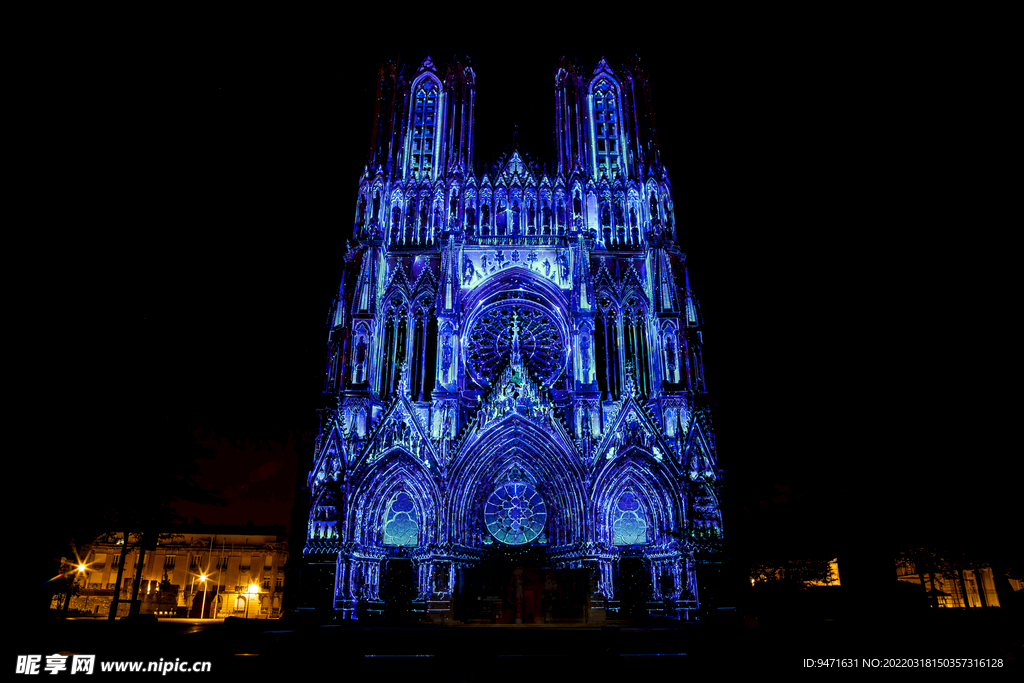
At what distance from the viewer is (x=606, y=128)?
38500mm

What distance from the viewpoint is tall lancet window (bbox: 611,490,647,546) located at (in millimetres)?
25656

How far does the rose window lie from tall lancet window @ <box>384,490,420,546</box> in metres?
3.04

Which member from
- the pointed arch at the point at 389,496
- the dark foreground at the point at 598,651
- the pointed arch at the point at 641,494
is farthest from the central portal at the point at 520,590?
the dark foreground at the point at 598,651

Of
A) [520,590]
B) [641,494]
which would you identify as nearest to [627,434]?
[641,494]

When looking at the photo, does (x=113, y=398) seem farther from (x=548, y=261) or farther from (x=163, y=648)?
(x=548, y=261)

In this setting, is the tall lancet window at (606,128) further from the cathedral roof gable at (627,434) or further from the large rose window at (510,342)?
the cathedral roof gable at (627,434)

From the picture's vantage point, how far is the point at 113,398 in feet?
52.0

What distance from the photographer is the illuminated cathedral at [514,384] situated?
24.7 metres

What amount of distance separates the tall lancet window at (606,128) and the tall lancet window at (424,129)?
10.1 meters

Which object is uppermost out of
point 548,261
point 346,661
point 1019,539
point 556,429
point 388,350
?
point 548,261

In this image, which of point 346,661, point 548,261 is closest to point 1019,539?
point 346,661

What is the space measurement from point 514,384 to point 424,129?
1968 cm

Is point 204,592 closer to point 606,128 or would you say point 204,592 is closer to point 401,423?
point 401,423

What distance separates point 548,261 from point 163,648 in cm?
2654
